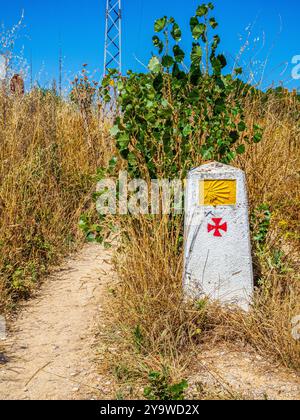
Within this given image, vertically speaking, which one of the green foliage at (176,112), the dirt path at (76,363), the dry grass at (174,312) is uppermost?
the green foliage at (176,112)

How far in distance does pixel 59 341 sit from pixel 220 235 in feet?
4.32

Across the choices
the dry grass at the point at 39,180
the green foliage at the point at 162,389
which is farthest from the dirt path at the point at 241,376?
the dry grass at the point at 39,180

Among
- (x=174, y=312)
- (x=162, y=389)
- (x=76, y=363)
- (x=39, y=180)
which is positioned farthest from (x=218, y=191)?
(x=39, y=180)

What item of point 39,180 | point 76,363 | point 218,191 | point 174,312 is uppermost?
point 39,180

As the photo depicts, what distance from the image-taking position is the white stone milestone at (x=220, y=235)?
10.4ft

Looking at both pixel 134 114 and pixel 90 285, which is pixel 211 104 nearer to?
pixel 134 114

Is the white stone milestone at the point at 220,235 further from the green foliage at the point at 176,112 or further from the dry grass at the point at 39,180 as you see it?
the dry grass at the point at 39,180

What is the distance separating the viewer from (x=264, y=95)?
516cm

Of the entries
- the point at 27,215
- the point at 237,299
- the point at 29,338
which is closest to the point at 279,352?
the point at 237,299

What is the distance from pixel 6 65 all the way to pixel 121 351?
418cm

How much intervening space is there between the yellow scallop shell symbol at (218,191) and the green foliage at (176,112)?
0.40 m

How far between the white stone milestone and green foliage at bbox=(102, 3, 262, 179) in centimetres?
39

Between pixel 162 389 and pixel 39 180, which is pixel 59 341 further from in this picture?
pixel 39 180

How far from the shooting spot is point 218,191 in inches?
125
